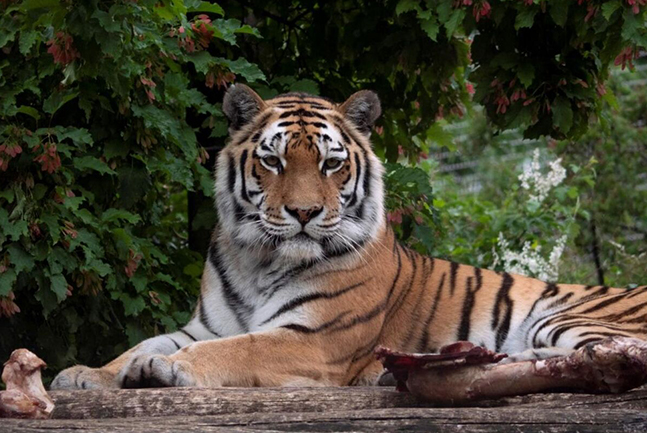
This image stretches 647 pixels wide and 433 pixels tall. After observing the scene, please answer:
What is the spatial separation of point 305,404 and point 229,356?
0.62m

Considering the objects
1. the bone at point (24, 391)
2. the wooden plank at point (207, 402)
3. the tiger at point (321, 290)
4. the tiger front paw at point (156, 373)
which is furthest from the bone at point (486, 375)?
the bone at point (24, 391)

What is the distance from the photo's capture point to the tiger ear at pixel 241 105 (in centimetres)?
396

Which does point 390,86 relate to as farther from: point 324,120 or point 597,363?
point 597,363

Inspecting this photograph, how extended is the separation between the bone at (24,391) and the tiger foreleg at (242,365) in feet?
1.44

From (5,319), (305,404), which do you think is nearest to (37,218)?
(5,319)

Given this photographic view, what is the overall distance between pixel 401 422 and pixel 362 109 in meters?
1.82

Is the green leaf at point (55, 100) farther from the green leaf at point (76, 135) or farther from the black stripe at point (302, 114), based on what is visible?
the black stripe at point (302, 114)

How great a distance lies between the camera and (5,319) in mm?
4195

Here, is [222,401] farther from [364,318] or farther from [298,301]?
[364,318]

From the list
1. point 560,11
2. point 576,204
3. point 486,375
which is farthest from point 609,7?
point 576,204

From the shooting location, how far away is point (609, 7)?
13.2 feet

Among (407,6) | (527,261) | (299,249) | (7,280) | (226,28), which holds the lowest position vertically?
(7,280)

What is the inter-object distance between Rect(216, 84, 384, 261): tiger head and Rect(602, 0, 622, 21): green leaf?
0.91 m

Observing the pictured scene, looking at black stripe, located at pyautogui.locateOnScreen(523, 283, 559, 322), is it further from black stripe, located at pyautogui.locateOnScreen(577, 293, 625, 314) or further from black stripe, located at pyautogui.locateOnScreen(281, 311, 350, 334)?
black stripe, located at pyautogui.locateOnScreen(281, 311, 350, 334)
